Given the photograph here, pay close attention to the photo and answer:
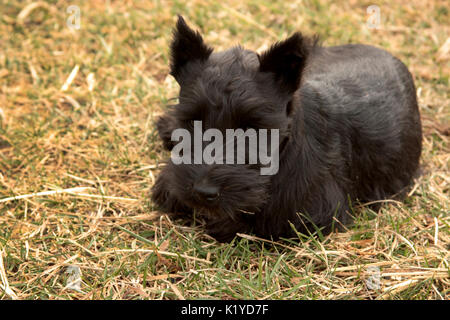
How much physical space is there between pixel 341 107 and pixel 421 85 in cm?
243

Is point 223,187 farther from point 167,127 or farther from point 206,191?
point 167,127

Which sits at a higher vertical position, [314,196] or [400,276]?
[314,196]

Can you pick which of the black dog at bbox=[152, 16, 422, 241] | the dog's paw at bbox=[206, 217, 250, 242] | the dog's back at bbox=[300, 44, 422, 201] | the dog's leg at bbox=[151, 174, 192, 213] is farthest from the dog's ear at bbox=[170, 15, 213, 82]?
the dog's paw at bbox=[206, 217, 250, 242]

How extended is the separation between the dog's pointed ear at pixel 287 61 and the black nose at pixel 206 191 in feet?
2.76

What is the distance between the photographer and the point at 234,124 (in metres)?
3.32

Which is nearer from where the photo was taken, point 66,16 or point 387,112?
point 387,112

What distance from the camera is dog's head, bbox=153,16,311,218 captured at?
3.29m

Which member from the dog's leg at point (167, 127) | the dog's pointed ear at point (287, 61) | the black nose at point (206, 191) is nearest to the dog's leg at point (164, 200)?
the dog's leg at point (167, 127)

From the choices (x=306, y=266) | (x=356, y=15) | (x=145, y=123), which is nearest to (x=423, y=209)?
(x=306, y=266)

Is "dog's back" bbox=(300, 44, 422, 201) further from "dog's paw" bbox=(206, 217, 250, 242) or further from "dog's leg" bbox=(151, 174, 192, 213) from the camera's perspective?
"dog's leg" bbox=(151, 174, 192, 213)

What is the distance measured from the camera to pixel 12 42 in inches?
253

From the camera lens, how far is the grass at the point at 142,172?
3430 mm
